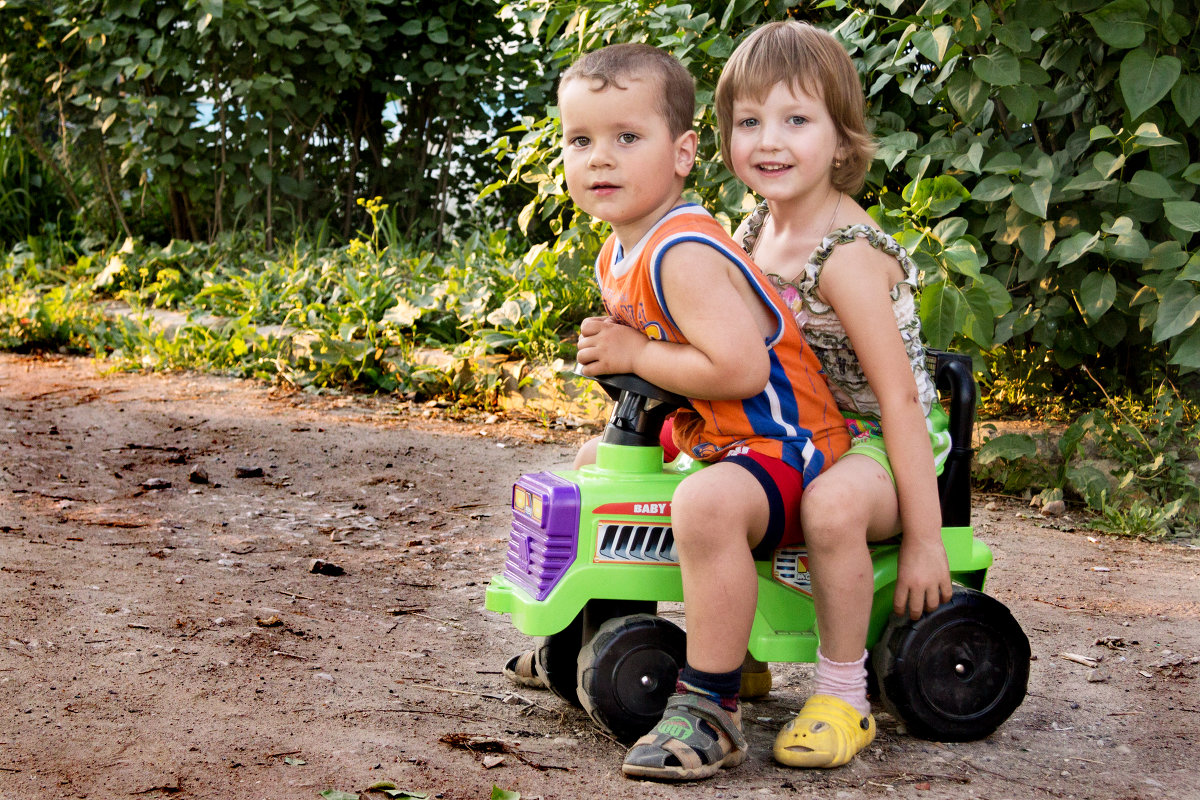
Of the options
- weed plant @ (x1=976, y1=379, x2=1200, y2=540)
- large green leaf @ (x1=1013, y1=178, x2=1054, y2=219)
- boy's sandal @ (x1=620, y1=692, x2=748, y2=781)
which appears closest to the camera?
boy's sandal @ (x1=620, y1=692, x2=748, y2=781)

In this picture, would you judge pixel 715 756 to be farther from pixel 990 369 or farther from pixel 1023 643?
pixel 990 369

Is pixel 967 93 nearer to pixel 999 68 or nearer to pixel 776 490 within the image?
pixel 999 68

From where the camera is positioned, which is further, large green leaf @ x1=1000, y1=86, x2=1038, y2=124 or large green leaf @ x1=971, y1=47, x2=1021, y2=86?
large green leaf @ x1=1000, y1=86, x2=1038, y2=124

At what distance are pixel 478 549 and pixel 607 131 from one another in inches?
61.6

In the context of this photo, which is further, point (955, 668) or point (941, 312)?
point (941, 312)

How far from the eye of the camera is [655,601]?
1998mm

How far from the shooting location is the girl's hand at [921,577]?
6.43 ft

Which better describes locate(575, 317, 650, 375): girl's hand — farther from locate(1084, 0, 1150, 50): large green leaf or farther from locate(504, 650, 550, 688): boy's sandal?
locate(1084, 0, 1150, 50): large green leaf

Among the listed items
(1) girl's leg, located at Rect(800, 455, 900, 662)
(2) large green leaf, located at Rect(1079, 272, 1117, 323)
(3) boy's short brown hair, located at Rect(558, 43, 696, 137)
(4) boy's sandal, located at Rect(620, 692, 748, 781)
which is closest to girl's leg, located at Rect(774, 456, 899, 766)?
(1) girl's leg, located at Rect(800, 455, 900, 662)

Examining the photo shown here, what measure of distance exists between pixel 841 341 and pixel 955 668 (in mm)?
607

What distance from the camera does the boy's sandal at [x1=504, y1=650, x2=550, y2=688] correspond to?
7.22 feet

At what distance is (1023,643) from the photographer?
6.72 ft

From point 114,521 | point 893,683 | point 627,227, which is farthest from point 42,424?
point 893,683

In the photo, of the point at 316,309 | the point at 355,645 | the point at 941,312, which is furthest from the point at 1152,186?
the point at 316,309
